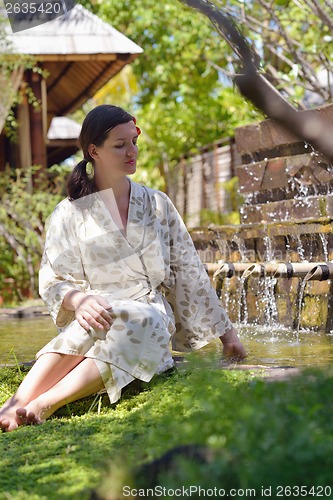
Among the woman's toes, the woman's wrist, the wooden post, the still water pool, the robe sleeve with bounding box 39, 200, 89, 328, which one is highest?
the wooden post

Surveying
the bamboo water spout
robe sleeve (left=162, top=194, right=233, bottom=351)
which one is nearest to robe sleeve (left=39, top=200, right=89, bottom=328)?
robe sleeve (left=162, top=194, right=233, bottom=351)

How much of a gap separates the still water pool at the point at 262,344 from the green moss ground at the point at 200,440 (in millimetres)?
959

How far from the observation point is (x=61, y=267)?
3342 mm

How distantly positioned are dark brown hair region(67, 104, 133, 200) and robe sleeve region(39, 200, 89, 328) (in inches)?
3.5

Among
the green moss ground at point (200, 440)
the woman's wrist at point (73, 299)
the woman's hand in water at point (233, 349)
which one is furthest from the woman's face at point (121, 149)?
the green moss ground at point (200, 440)

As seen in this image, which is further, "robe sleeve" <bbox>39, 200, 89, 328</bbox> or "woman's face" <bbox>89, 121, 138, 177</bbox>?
"woman's face" <bbox>89, 121, 138, 177</bbox>

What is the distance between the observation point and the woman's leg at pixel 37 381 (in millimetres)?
2883

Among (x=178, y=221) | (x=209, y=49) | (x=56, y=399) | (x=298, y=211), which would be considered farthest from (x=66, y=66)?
(x=56, y=399)

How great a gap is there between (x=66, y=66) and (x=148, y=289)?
9.17 meters

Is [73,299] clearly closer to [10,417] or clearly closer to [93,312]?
[93,312]

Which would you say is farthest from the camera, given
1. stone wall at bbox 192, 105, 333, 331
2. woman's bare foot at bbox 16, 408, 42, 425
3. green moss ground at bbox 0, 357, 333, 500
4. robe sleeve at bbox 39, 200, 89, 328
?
stone wall at bbox 192, 105, 333, 331

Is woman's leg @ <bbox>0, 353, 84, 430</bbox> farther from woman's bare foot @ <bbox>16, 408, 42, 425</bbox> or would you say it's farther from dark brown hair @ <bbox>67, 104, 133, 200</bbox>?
dark brown hair @ <bbox>67, 104, 133, 200</bbox>

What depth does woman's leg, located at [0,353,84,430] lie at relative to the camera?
2883 millimetres

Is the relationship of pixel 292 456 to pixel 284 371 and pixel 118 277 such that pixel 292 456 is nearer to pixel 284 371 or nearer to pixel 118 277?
pixel 284 371
